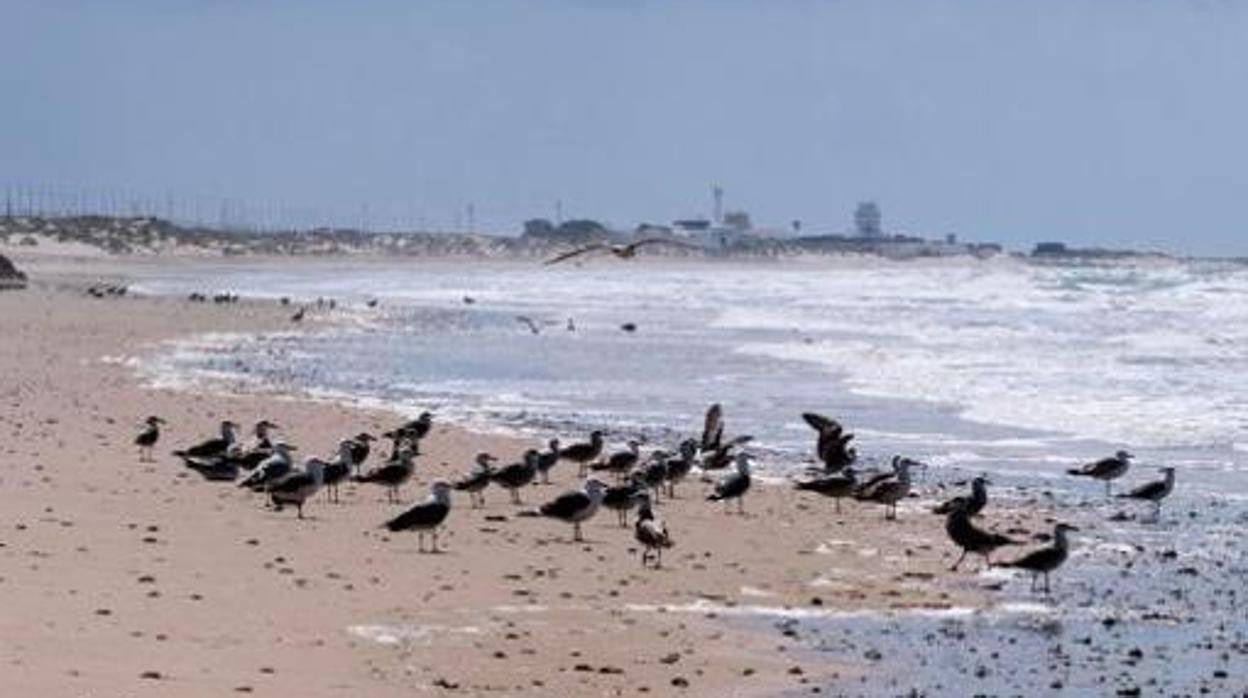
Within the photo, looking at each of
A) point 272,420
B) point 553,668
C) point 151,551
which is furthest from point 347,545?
point 272,420

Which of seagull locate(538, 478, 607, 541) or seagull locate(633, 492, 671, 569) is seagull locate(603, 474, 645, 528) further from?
seagull locate(633, 492, 671, 569)

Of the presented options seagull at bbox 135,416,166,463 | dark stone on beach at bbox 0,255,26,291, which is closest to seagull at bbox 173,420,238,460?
seagull at bbox 135,416,166,463

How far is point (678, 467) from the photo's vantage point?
776 inches

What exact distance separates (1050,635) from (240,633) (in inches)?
176

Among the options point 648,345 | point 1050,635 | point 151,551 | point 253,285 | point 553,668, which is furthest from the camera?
point 253,285

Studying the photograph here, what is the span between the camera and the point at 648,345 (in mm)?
44688

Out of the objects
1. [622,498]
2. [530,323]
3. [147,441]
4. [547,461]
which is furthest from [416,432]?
[530,323]

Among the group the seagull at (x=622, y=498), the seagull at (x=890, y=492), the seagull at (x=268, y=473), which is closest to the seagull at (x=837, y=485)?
the seagull at (x=890, y=492)

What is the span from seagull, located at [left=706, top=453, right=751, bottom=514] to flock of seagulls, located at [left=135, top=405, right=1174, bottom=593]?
1cm

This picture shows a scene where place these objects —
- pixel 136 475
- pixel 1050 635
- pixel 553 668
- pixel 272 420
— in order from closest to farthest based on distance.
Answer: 1. pixel 553 668
2. pixel 1050 635
3. pixel 136 475
4. pixel 272 420

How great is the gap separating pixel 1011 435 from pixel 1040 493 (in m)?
5.51

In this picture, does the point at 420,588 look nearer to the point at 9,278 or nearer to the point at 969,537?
the point at 969,537

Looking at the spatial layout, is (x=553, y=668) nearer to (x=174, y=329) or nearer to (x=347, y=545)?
(x=347, y=545)

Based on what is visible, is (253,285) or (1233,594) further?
(253,285)
